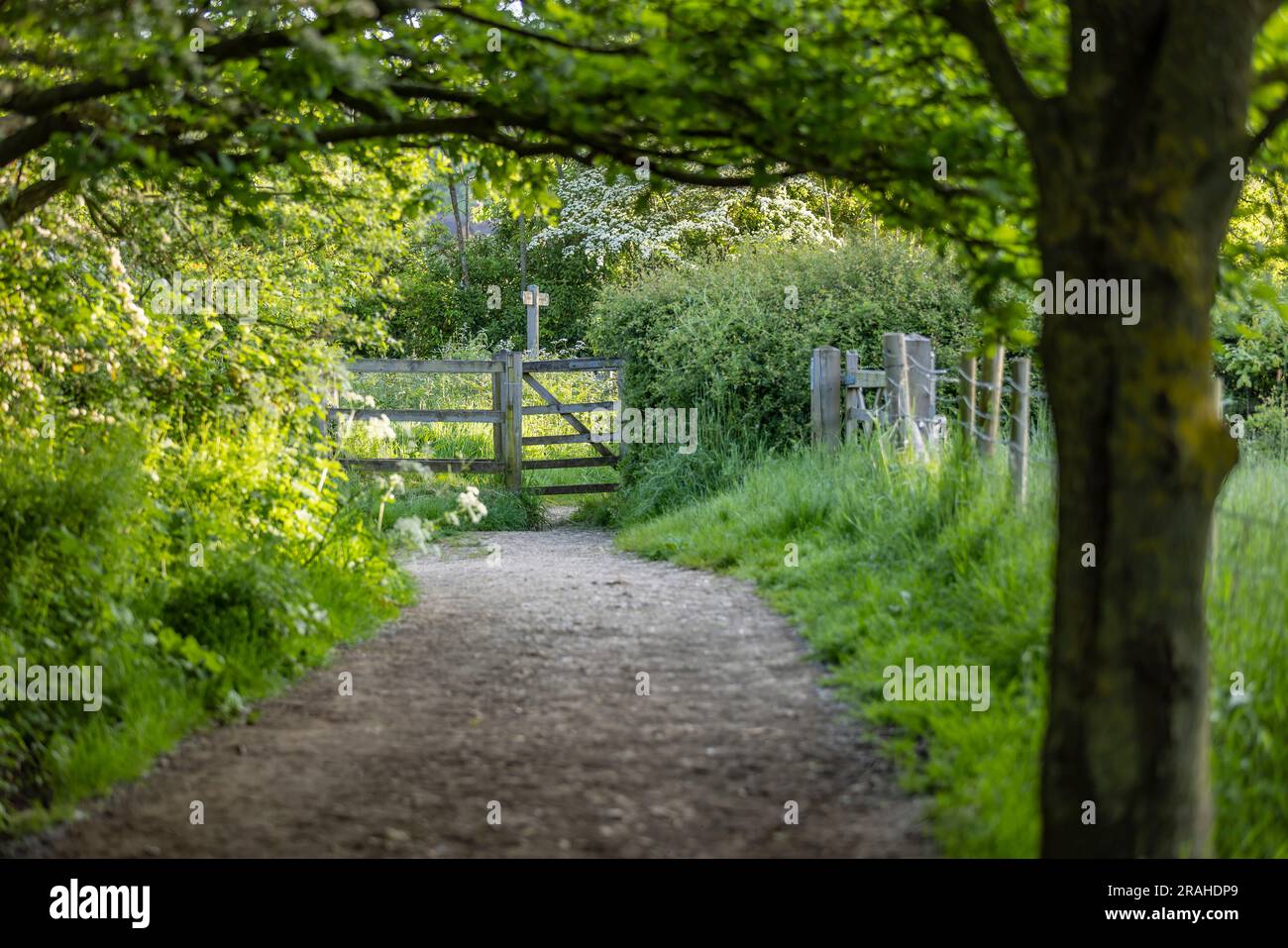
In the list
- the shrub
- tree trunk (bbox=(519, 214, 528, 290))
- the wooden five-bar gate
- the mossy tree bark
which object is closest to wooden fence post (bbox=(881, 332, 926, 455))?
the shrub

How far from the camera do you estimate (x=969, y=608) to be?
6.84m

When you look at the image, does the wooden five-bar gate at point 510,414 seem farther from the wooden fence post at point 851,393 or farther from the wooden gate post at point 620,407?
the wooden fence post at point 851,393

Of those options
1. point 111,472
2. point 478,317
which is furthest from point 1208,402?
point 478,317

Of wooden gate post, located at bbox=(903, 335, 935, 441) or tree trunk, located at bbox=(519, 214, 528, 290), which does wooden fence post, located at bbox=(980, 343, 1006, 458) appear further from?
tree trunk, located at bbox=(519, 214, 528, 290)

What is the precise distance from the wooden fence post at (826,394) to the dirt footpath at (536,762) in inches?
201

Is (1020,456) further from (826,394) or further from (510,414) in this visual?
(510,414)

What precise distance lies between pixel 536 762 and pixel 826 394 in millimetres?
8374

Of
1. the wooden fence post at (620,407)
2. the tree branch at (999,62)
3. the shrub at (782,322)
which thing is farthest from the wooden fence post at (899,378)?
the tree branch at (999,62)

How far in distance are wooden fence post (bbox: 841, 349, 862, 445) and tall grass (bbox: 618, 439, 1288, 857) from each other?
1.36m

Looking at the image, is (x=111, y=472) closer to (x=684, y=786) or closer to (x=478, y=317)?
(x=684, y=786)

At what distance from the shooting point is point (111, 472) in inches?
263

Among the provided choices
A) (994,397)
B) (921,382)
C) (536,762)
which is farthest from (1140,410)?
(921,382)

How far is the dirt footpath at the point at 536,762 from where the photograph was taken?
4590 millimetres
